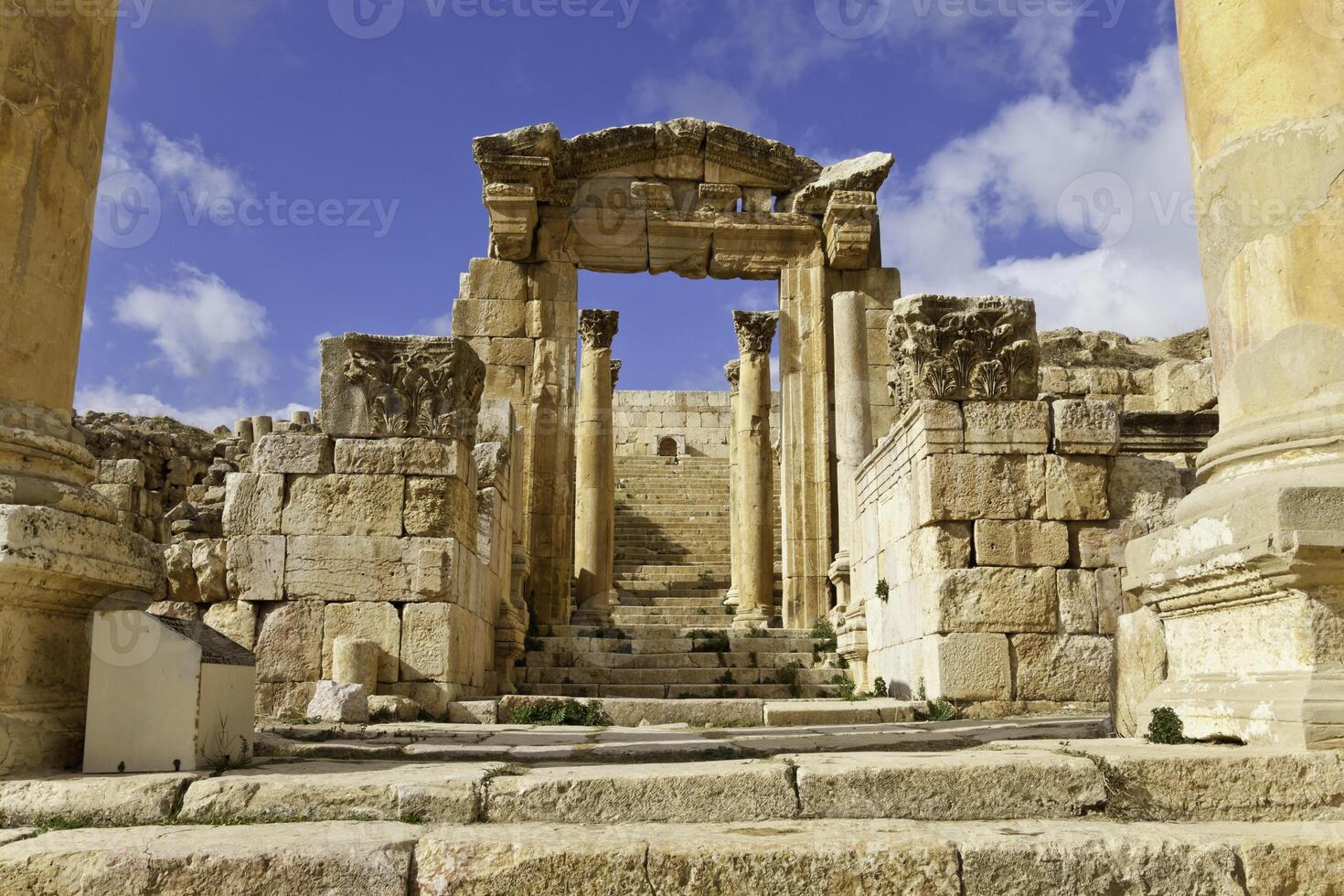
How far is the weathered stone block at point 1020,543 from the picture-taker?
323 inches

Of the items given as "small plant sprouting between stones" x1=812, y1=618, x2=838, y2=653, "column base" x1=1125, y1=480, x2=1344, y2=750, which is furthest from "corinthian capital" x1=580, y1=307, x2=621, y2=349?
"column base" x1=1125, y1=480, x2=1344, y2=750

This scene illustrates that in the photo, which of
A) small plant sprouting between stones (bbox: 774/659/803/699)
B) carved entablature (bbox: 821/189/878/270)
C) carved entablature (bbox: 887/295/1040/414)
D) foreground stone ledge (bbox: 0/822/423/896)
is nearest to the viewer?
foreground stone ledge (bbox: 0/822/423/896)

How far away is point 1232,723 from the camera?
4191 mm

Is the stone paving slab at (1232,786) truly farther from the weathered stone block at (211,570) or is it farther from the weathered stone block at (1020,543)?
the weathered stone block at (211,570)

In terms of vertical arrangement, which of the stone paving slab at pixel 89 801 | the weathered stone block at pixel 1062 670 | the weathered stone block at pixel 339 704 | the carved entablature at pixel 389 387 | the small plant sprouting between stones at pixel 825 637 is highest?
the carved entablature at pixel 389 387

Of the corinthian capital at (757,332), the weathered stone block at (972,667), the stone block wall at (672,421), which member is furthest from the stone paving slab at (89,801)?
the stone block wall at (672,421)

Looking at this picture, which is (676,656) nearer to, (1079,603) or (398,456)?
(398,456)

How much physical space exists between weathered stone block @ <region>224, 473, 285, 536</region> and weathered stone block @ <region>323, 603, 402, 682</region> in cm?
81

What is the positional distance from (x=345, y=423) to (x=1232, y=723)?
6.57 m

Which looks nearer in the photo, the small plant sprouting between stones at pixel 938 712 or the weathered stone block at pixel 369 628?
the small plant sprouting between stones at pixel 938 712

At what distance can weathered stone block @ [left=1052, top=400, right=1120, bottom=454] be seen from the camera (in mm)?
8336

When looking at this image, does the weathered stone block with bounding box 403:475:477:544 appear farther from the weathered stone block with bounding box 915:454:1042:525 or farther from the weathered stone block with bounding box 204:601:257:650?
the weathered stone block with bounding box 915:454:1042:525

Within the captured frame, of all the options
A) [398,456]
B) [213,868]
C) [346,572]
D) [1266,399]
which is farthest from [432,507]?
[1266,399]

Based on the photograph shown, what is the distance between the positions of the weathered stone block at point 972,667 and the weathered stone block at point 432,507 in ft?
12.6
